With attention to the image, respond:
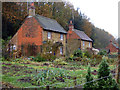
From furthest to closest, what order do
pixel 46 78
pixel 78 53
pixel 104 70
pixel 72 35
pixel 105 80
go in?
pixel 72 35 < pixel 78 53 < pixel 46 78 < pixel 104 70 < pixel 105 80

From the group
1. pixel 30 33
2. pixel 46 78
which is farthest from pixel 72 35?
pixel 46 78

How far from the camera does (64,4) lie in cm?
1681

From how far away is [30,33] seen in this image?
2269 centimetres

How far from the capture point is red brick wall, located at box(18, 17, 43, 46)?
70.7 feet

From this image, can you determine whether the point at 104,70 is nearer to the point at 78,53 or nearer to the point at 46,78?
the point at 46,78

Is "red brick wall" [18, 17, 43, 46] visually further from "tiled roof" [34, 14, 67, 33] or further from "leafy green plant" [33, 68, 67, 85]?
"leafy green plant" [33, 68, 67, 85]

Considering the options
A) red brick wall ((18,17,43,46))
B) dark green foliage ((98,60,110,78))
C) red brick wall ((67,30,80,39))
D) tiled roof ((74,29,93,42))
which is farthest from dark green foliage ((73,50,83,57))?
dark green foliage ((98,60,110,78))

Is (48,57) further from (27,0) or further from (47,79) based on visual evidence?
(27,0)

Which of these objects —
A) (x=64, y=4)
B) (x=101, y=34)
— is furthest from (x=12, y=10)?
(x=101, y=34)

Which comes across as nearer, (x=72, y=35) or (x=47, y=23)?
(x=47, y=23)

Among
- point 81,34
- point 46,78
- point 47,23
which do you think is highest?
point 47,23

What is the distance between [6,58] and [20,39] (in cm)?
1031

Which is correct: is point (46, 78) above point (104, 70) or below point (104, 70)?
below

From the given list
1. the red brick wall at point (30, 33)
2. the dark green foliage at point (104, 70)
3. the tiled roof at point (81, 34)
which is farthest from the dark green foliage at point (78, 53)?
the dark green foliage at point (104, 70)
